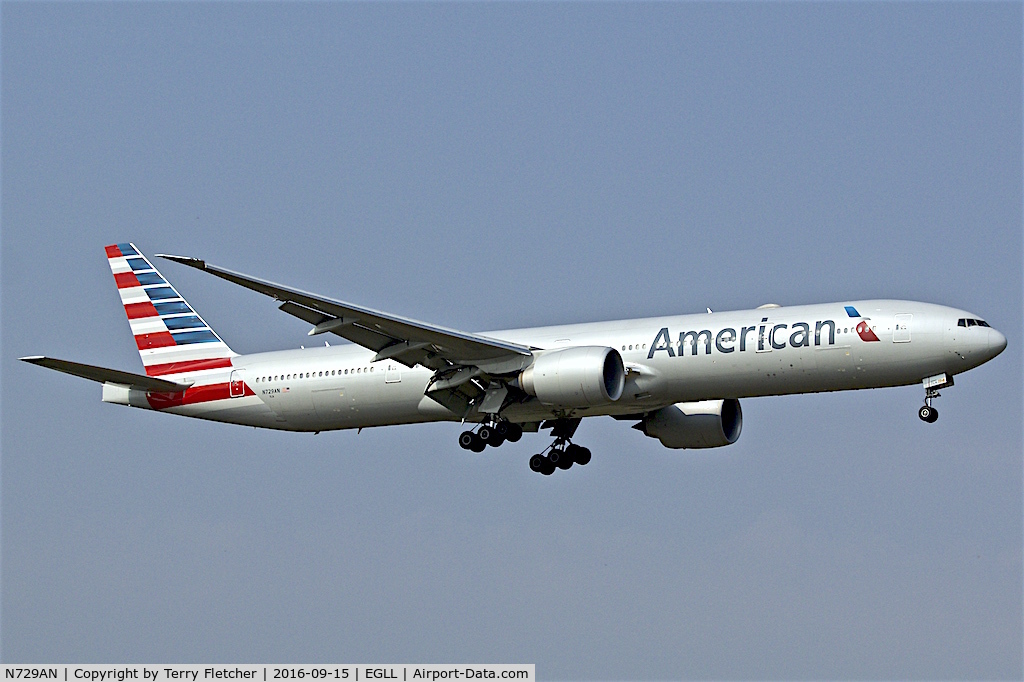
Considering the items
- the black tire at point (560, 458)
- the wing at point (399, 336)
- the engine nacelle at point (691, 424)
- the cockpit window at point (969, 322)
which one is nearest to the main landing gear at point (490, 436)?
the wing at point (399, 336)

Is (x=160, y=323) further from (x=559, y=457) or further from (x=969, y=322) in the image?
(x=969, y=322)

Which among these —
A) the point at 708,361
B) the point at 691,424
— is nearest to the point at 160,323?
the point at 691,424

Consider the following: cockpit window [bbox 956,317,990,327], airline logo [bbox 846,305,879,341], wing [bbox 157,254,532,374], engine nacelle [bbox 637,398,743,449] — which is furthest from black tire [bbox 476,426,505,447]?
cockpit window [bbox 956,317,990,327]

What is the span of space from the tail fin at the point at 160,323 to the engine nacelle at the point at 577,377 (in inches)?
473

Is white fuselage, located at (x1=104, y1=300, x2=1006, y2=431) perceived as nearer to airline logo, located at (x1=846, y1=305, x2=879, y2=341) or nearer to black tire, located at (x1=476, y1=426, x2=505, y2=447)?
airline logo, located at (x1=846, y1=305, x2=879, y2=341)

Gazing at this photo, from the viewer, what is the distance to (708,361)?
1638 inches

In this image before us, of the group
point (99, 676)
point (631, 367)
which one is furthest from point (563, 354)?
point (99, 676)

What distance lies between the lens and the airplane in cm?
4072

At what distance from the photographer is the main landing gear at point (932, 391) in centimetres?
4069

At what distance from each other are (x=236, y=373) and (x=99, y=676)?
15540mm

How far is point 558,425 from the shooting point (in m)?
48.2

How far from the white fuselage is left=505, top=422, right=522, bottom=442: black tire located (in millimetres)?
489

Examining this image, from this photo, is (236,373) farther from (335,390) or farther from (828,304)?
(828,304)

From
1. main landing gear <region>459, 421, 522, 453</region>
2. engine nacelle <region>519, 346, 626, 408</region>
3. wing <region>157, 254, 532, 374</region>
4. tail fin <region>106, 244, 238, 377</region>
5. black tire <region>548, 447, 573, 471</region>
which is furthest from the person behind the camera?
tail fin <region>106, 244, 238, 377</region>
